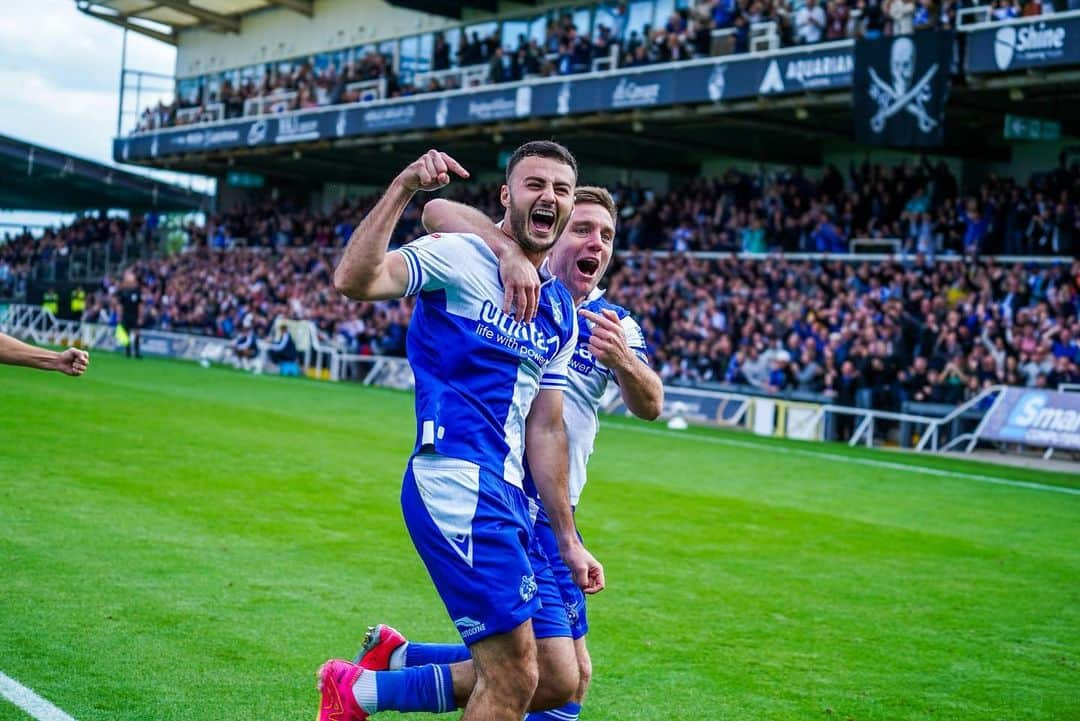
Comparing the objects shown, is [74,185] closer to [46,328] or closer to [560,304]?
[46,328]

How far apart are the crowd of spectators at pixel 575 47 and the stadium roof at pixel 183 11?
2.27 m

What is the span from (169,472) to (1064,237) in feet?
61.1

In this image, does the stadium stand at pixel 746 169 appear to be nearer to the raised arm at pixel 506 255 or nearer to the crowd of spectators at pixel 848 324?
the crowd of spectators at pixel 848 324

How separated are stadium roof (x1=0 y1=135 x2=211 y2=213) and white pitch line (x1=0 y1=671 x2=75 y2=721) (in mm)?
49070

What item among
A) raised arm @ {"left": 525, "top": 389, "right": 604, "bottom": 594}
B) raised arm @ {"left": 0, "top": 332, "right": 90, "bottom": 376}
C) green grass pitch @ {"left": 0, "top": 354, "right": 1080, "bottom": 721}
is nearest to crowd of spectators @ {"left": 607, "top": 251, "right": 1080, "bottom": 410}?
green grass pitch @ {"left": 0, "top": 354, "right": 1080, "bottom": 721}

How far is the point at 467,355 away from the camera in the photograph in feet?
14.7

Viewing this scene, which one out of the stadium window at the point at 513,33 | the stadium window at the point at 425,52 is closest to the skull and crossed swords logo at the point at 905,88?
the stadium window at the point at 513,33

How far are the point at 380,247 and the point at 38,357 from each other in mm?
2758

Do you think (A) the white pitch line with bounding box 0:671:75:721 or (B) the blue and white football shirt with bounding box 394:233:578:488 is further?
(A) the white pitch line with bounding box 0:671:75:721

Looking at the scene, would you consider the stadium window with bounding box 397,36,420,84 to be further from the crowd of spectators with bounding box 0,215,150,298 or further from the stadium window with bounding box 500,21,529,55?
the crowd of spectators with bounding box 0,215,150,298

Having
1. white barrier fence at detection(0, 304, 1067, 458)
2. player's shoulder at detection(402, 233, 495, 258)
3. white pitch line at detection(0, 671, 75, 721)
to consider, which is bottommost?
white pitch line at detection(0, 671, 75, 721)

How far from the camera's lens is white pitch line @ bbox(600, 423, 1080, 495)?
1792cm

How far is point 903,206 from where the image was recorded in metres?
29.2

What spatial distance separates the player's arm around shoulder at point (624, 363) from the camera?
494 cm
